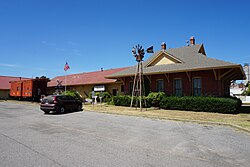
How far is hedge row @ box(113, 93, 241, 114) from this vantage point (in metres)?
16.6

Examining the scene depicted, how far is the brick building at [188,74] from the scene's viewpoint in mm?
18531

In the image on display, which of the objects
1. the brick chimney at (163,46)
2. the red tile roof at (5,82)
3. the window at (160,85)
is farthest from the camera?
the red tile roof at (5,82)

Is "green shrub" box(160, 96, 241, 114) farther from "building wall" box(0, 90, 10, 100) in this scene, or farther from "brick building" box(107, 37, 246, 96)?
"building wall" box(0, 90, 10, 100)

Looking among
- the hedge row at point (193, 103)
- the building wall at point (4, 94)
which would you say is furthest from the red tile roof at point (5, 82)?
the hedge row at point (193, 103)

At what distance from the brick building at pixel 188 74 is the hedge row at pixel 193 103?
1.66 m

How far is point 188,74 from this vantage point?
67.1 ft

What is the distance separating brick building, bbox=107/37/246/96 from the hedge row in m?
1.66

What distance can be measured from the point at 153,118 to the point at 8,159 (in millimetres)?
10265

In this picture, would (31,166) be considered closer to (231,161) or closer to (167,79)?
(231,161)

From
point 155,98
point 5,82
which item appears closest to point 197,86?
point 155,98

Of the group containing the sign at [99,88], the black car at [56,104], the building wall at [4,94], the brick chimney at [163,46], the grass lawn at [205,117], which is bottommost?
the grass lawn at [205,117]

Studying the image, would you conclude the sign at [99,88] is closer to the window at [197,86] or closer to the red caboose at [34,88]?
the red caboose at [34,88]

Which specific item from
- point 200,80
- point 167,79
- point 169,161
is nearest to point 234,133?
Answer: point 169,161

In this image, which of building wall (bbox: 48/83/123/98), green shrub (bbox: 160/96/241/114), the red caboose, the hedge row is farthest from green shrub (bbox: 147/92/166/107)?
the red caboose
